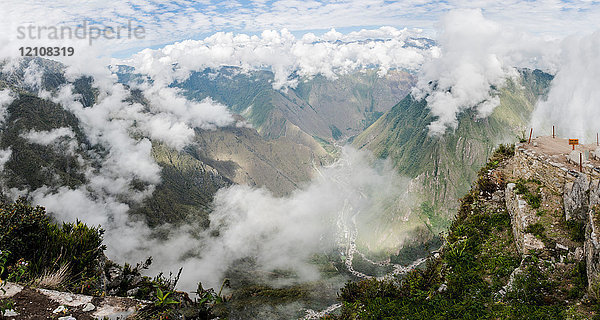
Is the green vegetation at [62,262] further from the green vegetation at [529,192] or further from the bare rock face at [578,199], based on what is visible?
the green vegetation at [529,192]

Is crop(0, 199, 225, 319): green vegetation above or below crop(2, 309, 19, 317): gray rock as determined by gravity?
below

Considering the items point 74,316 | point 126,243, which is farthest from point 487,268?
point 126,243

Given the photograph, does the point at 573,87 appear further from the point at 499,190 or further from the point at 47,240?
the point at 47,240

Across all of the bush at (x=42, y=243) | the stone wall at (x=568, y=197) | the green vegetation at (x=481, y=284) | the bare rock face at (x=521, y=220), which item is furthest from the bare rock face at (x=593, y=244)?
the bush at (x=42, y=243)

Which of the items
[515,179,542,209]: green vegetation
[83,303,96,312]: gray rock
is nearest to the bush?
[83,303,96,312]: gray rock

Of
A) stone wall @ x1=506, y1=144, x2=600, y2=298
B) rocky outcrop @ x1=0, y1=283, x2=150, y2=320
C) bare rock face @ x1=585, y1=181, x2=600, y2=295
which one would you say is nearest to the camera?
rocky outcrop @ x1=0, y1=283, x2=150, y2=320

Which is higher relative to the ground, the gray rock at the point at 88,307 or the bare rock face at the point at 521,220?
the gray rock at the point at 88,307

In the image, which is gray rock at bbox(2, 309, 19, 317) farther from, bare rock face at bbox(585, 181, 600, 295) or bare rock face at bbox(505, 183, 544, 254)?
bare rock face at bbox(505, 183, 544, 254)
